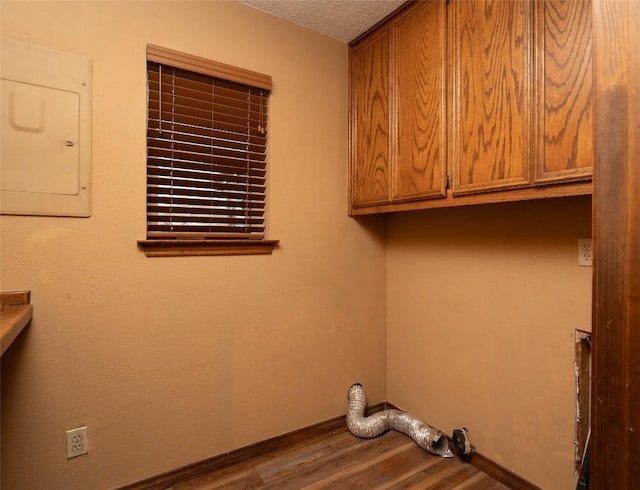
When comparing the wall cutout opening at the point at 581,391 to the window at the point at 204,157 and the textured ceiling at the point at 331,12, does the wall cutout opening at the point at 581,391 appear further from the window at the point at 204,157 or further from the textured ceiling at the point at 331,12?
the textured ceiling at the point at 331,12

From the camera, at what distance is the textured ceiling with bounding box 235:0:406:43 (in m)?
1.82

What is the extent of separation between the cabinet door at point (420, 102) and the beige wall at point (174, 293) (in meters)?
0.45

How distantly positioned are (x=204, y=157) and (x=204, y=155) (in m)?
Result: 0.01

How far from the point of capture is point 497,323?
1768mm

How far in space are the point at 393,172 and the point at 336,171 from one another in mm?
423

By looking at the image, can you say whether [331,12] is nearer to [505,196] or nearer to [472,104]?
[472,104]

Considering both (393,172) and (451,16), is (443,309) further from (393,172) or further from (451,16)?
(451,16)

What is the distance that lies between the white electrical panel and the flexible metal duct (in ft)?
6.04

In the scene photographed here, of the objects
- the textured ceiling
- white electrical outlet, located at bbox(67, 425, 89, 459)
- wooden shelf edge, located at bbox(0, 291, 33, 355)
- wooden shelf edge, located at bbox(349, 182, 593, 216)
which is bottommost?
white electrical outlet, located at bbox(67, 425, 89, 459)

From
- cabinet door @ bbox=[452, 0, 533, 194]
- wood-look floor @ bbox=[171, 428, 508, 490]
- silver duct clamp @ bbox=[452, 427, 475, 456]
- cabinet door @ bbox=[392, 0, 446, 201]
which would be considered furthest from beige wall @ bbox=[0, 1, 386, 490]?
cabinet door @ bbox=[452, 0, 533, 194]

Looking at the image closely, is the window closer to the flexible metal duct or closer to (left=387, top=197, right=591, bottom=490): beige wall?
Answer: (left=387, top=197, right=591, bottom=490): beige wall

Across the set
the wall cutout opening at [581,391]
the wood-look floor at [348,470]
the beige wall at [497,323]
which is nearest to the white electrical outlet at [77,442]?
the wood-look floor at [348,470]

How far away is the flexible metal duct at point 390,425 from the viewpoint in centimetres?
192

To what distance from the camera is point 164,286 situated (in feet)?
Answer: 5.45
